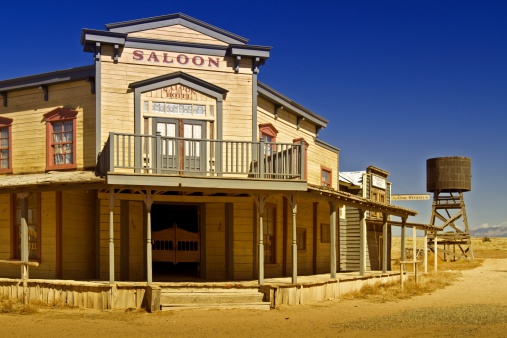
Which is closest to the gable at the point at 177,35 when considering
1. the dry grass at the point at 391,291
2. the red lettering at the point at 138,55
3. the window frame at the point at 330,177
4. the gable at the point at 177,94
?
the red lettering at the point at 138,55

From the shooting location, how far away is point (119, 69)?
60.0 feet

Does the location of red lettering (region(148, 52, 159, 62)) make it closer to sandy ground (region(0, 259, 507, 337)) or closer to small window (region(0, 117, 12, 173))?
small window (region(0, 117, 12, 173))

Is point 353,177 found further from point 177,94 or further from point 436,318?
point 436,318

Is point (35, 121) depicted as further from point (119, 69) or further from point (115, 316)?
point (115, 316)

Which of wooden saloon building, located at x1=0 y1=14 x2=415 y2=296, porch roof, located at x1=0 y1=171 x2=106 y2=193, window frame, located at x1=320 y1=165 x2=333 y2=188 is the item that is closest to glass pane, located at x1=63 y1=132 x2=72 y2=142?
wooden saloon building, located at x1=0 y1=14 x2=415 y2=296

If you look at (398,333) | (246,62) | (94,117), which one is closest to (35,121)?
(94,117)

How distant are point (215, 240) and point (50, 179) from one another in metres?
5.20

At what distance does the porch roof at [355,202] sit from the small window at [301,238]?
108 inches

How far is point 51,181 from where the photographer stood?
16.5 meters

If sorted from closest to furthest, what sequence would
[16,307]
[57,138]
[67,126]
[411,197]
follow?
[16,307] → [67,126] → [57,138] → [411,197]

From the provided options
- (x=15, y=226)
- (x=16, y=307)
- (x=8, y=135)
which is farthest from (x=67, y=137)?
(x=16, y=307)

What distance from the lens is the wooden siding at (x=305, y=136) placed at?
21.4 meters

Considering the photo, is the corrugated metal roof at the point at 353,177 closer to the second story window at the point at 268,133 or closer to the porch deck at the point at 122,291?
the second story window at the point at 268,133

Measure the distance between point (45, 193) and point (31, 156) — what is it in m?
1.75
